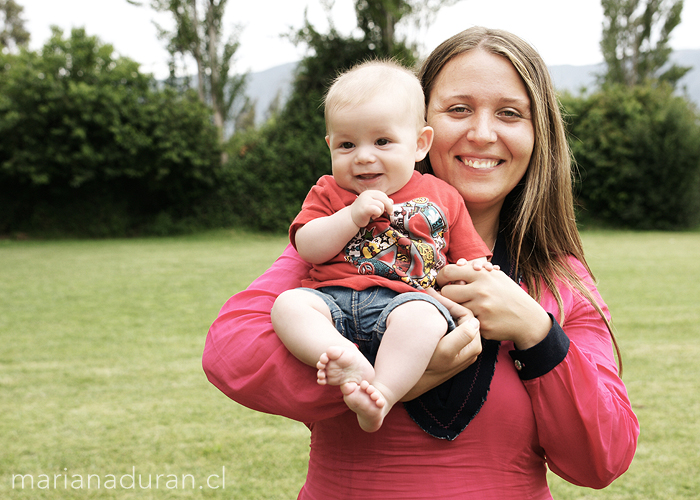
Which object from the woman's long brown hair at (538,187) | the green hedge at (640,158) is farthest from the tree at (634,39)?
the woman's long brown hair at (538,187)

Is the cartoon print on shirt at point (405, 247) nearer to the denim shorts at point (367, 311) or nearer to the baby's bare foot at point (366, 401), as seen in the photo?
the denim shorts at point (367, 311)

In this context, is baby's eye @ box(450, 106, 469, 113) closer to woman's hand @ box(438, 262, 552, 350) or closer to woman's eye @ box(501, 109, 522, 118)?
woman's eye @ box(501, 109, 522, 118)

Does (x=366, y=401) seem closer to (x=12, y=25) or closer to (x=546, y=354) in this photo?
(x=546, y=354)

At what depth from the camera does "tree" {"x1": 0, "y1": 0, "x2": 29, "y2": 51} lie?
116 feet

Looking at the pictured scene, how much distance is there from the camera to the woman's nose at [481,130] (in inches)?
63.6

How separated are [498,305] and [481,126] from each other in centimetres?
56

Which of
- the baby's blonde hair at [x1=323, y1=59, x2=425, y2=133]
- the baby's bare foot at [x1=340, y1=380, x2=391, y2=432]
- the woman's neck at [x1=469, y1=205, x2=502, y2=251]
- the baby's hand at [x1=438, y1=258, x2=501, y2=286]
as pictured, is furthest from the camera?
the woman's neck at [x1=469, y1=205, x2=502, y2=251]

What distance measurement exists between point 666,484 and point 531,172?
286 centimetres

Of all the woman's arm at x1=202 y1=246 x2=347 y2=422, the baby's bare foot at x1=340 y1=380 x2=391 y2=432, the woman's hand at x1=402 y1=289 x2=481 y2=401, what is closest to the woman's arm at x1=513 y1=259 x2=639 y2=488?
the woman's hand at x1=402 y1=289 x2=481 y2=401

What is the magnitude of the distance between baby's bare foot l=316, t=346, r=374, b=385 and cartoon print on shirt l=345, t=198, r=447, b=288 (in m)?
0.27

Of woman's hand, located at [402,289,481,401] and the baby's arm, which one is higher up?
the baby's arm

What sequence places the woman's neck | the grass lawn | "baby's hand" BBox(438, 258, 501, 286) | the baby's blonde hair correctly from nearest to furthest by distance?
"baby's hand" BBox(438, 258, 501, 286), the baby's blonde hair, the woman's neck, the grass lawn

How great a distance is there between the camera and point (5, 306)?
8305 millimetres

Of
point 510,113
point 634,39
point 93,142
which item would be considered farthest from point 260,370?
point 634,39
